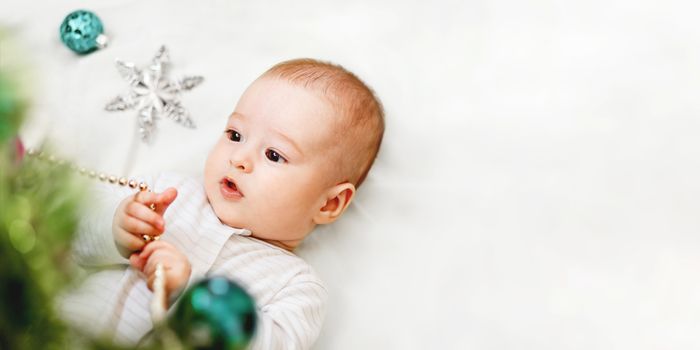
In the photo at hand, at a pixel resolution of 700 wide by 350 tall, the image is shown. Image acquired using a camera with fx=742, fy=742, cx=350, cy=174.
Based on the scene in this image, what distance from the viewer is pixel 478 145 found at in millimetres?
1286

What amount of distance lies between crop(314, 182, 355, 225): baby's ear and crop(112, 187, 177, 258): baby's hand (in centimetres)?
27

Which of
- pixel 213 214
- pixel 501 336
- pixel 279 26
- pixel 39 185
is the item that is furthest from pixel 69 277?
pixel 279 26

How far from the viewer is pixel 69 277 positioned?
0.51m

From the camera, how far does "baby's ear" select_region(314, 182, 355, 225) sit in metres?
1.17

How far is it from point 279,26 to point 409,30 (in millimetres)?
238

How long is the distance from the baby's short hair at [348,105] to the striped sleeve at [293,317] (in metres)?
0.19

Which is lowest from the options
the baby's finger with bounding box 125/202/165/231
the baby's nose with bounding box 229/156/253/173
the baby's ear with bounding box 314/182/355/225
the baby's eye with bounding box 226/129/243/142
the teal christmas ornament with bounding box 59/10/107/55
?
the baby's ear with bounding box 314/182/355/225

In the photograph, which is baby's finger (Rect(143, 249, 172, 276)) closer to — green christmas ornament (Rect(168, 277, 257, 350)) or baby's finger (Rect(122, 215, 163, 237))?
baby's finger (Rect(122, 215, 163, 237))

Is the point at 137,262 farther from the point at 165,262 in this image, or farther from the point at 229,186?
the point at 229,186

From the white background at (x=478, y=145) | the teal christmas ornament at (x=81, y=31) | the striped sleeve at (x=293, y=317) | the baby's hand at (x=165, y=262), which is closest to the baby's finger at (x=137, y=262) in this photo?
the baby's hand at (x=165, y=262)

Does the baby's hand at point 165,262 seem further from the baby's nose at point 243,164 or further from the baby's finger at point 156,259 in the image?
the baby's nose at point 243,164

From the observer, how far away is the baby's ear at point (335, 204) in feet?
3.84

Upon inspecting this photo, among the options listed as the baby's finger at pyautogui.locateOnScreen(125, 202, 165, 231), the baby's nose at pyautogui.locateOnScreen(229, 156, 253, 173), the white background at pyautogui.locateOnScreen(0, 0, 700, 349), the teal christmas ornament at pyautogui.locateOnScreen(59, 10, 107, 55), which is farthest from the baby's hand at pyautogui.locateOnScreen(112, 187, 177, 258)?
the teal christmas ornament at pyautogui.locateOnScreen(59, 10, 107, 55)

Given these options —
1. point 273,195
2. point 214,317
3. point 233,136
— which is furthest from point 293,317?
point 214,317
